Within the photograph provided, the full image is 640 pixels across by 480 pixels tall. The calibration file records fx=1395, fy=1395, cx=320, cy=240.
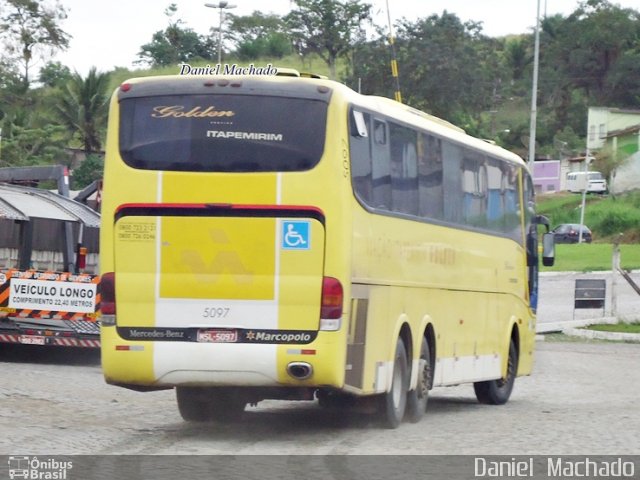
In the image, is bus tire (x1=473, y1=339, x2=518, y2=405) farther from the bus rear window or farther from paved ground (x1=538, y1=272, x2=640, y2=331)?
paved ground (x1=538, y1=272, x2=640, y2=331)

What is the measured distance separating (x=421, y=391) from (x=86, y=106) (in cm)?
5727

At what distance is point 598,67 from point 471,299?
315 ft

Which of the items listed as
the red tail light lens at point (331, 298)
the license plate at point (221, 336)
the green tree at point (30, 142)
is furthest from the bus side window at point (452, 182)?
the green tree at point (30, 142)

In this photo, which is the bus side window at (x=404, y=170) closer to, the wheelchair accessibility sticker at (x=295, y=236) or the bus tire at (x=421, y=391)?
the bus tire at (x=421, y=391)

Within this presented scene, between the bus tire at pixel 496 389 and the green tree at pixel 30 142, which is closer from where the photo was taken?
the bus tire at pixel 496 389

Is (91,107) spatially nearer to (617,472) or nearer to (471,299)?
(471,299)

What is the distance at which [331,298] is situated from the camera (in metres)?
12.0

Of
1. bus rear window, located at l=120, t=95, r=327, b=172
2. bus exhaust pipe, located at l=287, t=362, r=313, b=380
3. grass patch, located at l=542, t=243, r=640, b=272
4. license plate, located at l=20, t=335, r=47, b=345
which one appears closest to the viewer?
bus exhaust pipe, located at l=287, t=362, r=313, b=380

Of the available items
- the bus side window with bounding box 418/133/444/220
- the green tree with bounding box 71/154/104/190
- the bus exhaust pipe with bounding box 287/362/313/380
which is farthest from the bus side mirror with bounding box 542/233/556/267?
the green tree with bounding box 71/154/104/190

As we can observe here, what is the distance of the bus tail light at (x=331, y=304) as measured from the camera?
12.0 m

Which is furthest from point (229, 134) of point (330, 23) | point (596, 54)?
point (596, 54)

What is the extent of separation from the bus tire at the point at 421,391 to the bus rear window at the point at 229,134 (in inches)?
136

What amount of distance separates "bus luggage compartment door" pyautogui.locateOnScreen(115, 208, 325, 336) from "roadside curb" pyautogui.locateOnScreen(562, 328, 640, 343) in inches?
815

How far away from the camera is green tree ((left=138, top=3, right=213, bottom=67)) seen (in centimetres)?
10675
